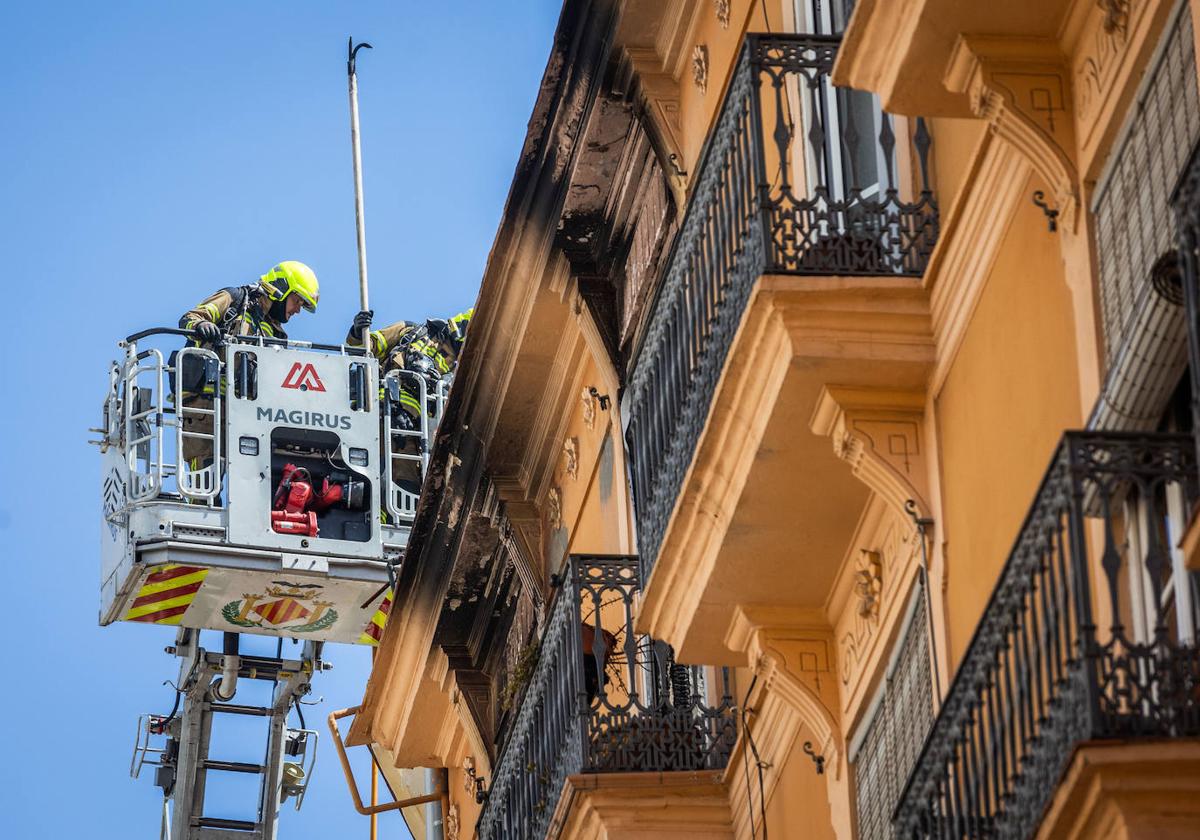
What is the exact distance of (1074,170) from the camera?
11234mm

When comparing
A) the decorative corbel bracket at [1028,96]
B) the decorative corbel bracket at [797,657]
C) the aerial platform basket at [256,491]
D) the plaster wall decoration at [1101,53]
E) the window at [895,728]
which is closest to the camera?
the plaster wall decoration at [1101,53]

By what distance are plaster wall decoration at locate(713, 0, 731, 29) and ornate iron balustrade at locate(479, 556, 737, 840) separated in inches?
112

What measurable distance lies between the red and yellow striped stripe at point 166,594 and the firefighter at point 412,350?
9.51 ft

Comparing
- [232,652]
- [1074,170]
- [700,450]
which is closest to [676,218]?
[700,450]

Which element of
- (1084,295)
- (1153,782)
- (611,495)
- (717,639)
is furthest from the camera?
(611,495)

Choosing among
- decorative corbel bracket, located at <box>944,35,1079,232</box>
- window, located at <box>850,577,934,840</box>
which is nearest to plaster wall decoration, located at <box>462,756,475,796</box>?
window, located at <box>850,577,934,840</box>

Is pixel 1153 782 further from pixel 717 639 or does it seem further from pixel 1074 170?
pixel 717 639

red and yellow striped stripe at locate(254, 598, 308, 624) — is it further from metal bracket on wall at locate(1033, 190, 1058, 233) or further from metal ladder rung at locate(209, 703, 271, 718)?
metal bracket on wall at locate(1033, 190, 1058, 233)

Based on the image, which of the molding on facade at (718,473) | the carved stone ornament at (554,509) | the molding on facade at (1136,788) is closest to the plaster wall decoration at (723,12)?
the molding on facade at (718,473)

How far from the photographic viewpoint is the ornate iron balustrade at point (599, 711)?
53.1 feet

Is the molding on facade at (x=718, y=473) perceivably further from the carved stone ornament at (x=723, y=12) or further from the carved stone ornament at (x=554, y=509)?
the carved stone ornament at (x=554, y=509)

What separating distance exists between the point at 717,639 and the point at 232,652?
64.9 ft

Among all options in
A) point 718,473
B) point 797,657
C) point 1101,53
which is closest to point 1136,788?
point 1101,53

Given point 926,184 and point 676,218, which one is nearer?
point 926,184
